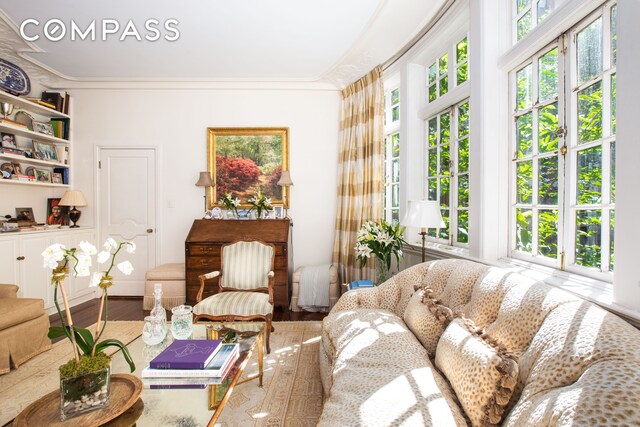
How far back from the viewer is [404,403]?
1229 mm

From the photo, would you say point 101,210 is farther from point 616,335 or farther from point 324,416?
point 616,335

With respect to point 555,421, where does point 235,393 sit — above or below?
below

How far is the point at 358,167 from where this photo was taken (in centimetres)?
421

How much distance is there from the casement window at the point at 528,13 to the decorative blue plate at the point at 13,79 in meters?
5.15

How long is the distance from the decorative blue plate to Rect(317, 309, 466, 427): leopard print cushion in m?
4.64

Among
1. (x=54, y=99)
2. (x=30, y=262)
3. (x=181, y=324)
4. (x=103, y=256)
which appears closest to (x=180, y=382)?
(x=181, y=324)

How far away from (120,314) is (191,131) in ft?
8.50

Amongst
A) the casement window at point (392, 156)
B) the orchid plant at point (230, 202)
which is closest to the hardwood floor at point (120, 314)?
the orchid plant at point (230, 202)

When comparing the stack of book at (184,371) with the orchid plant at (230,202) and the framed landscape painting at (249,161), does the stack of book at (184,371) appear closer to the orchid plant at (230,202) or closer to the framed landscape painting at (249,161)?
the orchid plant at (230,202)

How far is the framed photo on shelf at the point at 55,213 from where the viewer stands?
4402 mm

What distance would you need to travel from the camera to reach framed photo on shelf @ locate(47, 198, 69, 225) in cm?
440

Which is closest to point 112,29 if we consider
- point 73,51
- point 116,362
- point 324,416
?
point 73,51

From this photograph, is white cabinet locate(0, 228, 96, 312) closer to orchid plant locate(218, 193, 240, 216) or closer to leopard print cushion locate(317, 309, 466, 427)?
orchid plant locate(218, 193, 240, 216)

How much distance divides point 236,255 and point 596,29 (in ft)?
10.3
